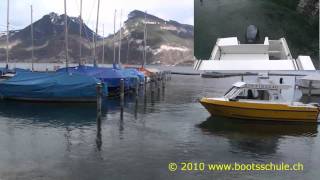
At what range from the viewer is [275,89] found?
1005 inches

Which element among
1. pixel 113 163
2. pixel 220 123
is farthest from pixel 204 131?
pixel 113 163

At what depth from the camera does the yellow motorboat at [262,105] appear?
25484 millimetres

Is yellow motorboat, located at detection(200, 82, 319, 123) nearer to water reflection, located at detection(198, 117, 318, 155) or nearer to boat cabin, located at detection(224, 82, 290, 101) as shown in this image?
boat cabin, located at detection(224, 82, 290, 101)

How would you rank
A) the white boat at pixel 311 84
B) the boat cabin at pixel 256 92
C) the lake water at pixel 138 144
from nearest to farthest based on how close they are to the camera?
the lake water at pixel 138 144
the boat cabin at pixel 256 92
the white boat at pixel 311 84

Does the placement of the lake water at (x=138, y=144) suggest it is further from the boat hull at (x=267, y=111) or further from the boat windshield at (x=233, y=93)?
the boat windshield at (x=233, y=93)

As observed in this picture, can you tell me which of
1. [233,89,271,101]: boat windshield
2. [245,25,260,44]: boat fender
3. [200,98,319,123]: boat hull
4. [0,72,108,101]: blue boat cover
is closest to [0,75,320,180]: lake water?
[200,98,319,123]: boat hull

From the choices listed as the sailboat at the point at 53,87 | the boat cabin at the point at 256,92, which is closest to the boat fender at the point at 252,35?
the boat cabin at the point at 256,92

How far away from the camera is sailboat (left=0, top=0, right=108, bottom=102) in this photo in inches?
1325

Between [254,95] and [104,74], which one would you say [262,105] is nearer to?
[254,95]

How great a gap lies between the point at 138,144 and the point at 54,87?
54.4ft

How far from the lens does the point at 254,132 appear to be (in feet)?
76.0

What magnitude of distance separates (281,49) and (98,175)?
1721cm

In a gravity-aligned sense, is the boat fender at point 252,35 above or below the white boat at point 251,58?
above

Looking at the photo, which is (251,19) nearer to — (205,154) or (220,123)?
(220,123)
